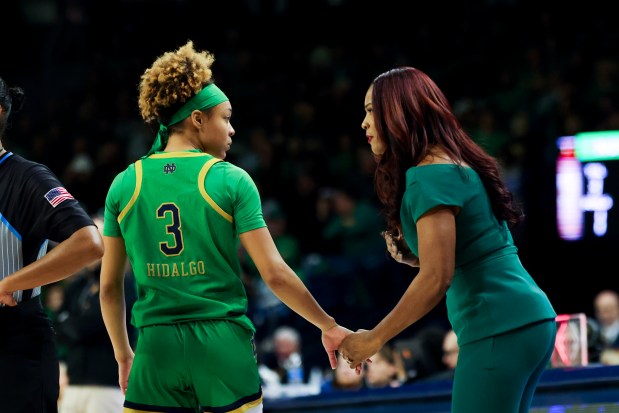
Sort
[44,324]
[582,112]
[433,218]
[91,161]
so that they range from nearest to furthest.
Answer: [433,218]
[44,324]
[582,112]
[91,161]

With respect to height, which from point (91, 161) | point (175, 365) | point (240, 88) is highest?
point (240, 88)

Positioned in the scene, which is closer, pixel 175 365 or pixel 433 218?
pixel 433 218

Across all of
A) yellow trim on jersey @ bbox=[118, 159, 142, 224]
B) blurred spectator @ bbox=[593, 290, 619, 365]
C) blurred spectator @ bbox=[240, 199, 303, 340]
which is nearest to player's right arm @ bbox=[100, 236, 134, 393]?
yellow trim on jersey @ bbox=[118, 159, 142, 224]

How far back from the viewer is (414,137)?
135 inches

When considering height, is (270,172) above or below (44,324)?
above

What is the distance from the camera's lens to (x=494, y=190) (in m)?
3.41

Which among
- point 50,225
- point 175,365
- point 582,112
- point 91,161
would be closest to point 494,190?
point 175,365

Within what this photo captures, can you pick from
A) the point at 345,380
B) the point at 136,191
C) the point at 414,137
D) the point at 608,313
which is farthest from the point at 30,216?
the point at 608,313

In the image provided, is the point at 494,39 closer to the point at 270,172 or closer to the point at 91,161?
the point at 270,172

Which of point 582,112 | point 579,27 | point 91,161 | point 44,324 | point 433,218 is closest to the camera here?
point 433,218

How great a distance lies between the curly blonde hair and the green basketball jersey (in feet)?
0.76

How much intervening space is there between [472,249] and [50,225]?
1.40 m

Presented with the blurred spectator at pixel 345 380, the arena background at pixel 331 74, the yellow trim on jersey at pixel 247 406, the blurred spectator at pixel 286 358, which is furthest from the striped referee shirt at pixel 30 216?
the arena background at pixel 331 74

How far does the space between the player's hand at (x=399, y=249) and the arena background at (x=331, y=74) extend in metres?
4.61
